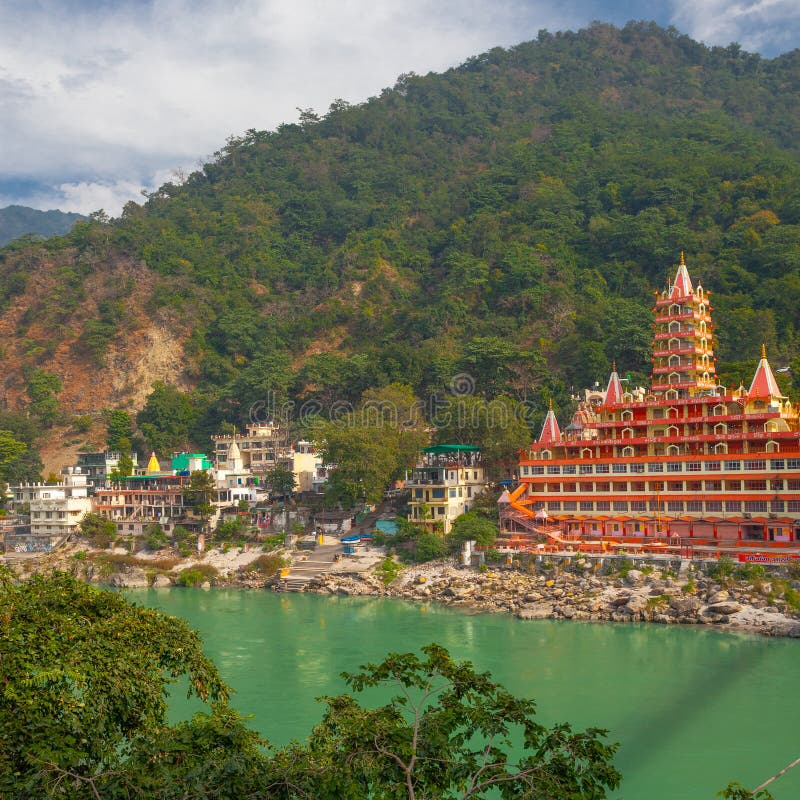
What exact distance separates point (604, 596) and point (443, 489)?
11977mm

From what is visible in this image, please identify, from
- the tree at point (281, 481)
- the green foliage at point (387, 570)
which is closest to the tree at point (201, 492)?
the tree at point (281, 481)

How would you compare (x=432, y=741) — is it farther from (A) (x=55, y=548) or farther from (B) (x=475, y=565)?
(A) (x=55, y=548)

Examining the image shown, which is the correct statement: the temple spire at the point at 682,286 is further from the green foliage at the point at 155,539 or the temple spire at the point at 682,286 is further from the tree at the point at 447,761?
the tree at the point at 447,761

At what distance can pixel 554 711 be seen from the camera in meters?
21.0

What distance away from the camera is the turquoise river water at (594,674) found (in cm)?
1812

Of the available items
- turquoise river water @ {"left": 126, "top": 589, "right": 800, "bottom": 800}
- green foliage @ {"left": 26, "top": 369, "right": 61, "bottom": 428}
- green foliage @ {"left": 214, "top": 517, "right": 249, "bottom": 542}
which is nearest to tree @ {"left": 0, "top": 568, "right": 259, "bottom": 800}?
turquoise river water @ {"left": 126, "top": 589, "right": 800, "bottom": 800}

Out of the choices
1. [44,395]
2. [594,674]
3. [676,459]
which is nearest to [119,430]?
[44,395]

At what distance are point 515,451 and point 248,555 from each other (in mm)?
14128

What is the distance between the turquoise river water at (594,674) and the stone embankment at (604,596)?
0.84 meters

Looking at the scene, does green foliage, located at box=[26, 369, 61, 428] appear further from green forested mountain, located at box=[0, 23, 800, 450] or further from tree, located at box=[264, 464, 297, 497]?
tree, located at box=[264, 464, 297, 497]

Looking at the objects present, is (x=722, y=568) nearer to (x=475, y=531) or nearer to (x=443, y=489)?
(x=475, y=531)

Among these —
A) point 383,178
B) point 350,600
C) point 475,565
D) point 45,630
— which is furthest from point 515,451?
point 383,178

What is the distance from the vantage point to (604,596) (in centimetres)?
3080

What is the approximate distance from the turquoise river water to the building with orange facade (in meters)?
8.52
